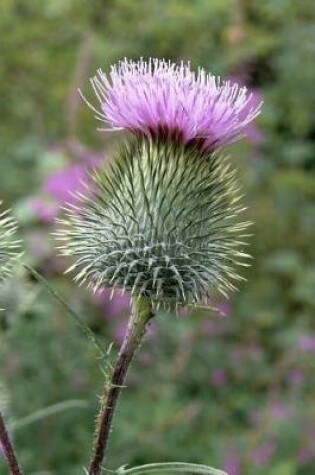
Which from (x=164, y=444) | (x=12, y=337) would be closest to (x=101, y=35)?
(x=12, y=337)

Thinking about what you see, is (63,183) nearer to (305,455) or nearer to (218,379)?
(218,379)

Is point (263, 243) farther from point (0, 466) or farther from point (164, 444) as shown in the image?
point (0, 466)

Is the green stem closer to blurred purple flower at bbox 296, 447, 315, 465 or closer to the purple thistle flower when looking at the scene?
the purple thistle flower

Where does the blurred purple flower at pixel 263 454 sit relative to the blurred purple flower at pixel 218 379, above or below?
below

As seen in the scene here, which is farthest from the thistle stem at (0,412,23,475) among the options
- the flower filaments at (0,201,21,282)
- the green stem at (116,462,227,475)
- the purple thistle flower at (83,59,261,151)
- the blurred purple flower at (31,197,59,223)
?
the blurred purple flower at (31,197,59,223)

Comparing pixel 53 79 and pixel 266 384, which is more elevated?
pixel 53 79

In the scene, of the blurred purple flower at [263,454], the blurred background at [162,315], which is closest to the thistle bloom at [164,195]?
the blurred background at [162,315]

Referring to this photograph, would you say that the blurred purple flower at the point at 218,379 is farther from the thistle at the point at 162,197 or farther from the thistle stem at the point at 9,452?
the thistle stem at the point at 9,452
